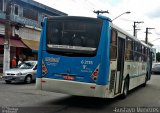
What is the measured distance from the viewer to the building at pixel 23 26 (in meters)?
30.5

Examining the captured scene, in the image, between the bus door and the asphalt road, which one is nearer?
the asphalt road

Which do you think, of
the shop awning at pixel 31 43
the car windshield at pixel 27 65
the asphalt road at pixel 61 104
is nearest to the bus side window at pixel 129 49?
the asphalt road at pixel 61 104

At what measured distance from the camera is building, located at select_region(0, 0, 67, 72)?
3055 centimetres

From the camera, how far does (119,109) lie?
1141 cm

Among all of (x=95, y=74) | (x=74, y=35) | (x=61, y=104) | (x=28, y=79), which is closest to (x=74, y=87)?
(x=95, y=74)

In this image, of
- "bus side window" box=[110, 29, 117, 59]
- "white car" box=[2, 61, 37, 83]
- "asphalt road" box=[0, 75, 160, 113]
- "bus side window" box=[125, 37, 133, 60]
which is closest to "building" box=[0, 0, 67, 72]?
"white car" box=[2, 61, 37, 83]

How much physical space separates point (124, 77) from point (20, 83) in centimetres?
843

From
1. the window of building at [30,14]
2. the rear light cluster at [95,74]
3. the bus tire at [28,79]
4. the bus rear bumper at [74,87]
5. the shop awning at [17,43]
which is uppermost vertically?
the window of building at [30,14]

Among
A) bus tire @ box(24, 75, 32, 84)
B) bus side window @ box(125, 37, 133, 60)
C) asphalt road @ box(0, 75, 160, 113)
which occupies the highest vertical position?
bus side window @ box(125, 37, 133, 60)

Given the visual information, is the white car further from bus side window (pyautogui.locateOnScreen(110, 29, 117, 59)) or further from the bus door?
bus side window (pyautogui.locateOnScreen(110, 29, 117, 59))

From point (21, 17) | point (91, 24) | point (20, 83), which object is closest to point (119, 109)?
point (91, 24)

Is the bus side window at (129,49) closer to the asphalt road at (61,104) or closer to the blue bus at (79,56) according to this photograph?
the asphalt road at (61,104)

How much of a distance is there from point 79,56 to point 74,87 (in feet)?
3.38

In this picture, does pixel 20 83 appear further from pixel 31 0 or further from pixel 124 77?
pixel 31 0
